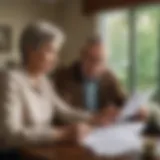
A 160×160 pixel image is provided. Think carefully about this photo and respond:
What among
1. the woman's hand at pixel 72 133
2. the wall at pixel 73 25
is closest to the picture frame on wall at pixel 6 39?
the wall at pixel 73 25

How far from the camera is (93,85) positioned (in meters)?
1.25

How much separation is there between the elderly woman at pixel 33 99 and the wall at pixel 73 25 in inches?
0.9

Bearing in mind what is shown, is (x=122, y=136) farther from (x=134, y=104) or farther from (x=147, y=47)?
(x=147, y=47)

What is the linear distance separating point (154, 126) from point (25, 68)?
356 millimetres

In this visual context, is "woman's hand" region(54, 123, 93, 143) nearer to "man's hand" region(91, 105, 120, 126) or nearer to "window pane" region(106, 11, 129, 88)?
"man's hand" region(91, 105, 120, 126)

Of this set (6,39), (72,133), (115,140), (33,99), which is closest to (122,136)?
(115,140)

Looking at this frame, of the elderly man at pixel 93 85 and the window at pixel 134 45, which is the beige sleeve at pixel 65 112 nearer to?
the elderly man at pixel 93 85

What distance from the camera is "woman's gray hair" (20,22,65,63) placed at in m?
1.20

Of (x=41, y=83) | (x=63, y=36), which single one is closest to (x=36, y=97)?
(x=41, y=83)

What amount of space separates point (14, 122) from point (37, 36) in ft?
0.68

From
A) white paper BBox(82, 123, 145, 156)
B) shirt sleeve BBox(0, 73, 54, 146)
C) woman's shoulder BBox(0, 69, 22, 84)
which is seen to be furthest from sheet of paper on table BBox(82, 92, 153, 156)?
woman's shoulder BBox(0, 69, 22, 84)

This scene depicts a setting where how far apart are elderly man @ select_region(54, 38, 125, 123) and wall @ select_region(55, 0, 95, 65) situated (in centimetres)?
2

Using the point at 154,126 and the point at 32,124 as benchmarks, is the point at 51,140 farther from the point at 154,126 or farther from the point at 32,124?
the point at 154,126

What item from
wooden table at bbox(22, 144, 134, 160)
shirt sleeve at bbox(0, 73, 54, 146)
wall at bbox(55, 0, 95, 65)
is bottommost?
wooden table at bbox(22, 144, 134, 160)
